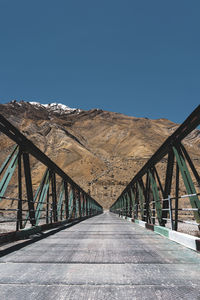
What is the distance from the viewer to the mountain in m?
86.1

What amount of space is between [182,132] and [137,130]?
129 metres

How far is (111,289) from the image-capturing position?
2.20 meters

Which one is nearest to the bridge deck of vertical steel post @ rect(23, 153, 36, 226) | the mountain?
vertical steel post @ rect(23, 153, 36, 226)

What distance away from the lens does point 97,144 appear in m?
127

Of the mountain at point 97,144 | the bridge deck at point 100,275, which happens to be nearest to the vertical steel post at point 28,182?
the bridge deck at point 100,275

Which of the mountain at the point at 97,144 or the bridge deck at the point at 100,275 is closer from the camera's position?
the bridge deck at the point at 100,275

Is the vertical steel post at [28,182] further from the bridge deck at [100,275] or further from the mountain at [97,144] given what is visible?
the mountain at [97,144]

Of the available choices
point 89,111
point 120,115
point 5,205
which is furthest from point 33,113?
point 5,205

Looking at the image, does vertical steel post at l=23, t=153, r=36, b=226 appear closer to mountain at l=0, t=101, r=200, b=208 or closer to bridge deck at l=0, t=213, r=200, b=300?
bridge deck at l=0, t=213, r=200, b=300

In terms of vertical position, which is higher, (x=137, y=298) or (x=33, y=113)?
(x=33, y=113)

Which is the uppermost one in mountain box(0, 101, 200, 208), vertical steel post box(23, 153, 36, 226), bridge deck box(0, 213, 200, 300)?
mountain box(0, 101, 200, 208)

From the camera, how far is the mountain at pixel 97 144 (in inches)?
3391

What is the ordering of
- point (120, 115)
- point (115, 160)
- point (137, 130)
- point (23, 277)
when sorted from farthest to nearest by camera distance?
point (120, 115) → point (137, 130) → point (115, 160) → point (23, 277)

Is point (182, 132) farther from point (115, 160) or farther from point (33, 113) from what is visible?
point (33, 113)
